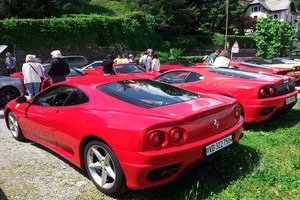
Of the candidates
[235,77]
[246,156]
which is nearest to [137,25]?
[235,77]

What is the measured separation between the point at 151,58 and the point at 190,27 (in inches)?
1035

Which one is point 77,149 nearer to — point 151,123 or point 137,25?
point 151,123

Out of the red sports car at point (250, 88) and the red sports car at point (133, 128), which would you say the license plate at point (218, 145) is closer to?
the red sports car at point (133, 128)

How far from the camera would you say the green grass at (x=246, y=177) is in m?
3.57

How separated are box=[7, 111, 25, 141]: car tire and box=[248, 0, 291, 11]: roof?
3325 inches

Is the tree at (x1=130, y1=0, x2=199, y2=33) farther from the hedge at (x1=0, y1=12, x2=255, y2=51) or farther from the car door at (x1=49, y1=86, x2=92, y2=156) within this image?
the car door at (x1=49, y1=86, x2=92, y2=156)

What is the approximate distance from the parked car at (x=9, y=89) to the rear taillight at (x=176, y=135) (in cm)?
803

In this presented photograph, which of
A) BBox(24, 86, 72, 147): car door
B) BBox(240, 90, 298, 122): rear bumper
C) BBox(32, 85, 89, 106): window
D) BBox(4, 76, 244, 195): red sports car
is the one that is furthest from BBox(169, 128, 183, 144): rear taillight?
BBox(240, 90, 298, 122): rear bumper

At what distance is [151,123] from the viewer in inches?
129

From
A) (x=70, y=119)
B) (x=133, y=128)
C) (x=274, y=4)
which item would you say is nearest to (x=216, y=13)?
(x=274, y=4)

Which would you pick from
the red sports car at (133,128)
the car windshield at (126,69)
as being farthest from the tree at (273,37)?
the red sports car at (133,128)

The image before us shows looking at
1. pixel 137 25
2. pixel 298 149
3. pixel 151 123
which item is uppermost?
pixel 137 25

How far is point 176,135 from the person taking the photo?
331cm

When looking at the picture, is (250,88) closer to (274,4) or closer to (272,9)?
(272,9)
